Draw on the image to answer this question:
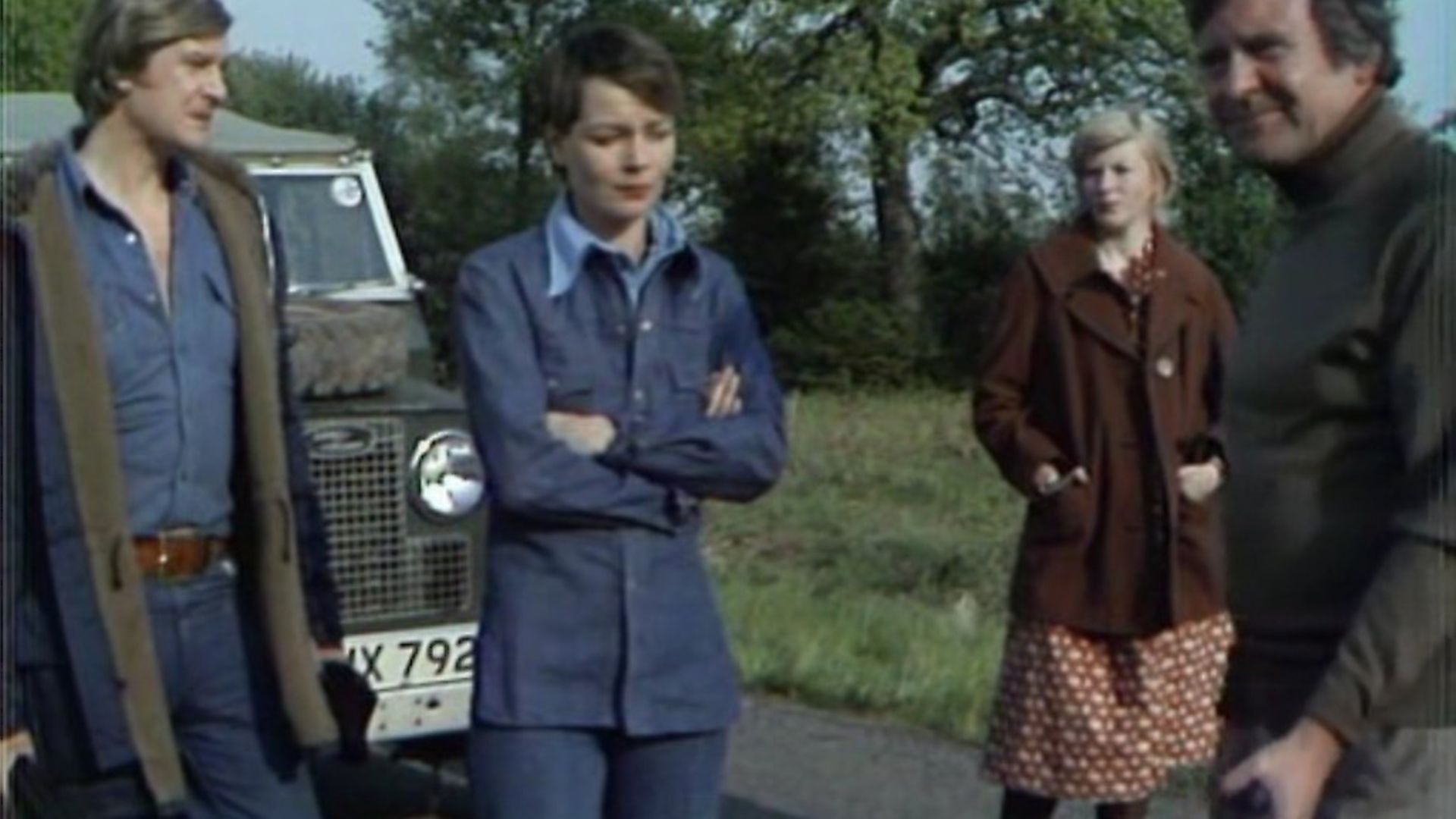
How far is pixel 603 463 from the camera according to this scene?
4.35 metres

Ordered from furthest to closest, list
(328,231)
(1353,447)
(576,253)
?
(328,231) < (576,253) < (1353,447)

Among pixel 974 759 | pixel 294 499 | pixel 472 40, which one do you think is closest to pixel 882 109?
pixel 472 40

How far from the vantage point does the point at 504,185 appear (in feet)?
A: 127

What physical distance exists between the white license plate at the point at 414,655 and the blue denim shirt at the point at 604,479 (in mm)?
2866

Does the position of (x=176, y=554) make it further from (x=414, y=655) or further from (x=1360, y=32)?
(x=414, y=655)

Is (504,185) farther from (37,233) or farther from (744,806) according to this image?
(37,233)

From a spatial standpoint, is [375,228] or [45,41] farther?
[45,41]

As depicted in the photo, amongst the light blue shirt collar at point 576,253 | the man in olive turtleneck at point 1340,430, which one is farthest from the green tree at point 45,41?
the man in olive turtleneck at point 1340,430

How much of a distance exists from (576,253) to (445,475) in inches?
121

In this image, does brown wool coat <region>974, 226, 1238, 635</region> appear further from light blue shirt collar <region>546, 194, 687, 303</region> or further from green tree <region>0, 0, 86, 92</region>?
green tree <region>0, 0, 86, 92</region>

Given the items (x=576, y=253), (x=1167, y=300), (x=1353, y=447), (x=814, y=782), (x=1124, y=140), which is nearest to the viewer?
(x=1353, y=447)

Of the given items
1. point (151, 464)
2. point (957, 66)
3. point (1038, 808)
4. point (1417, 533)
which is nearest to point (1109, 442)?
point (1038, 808)

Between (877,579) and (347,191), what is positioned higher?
(347,191)

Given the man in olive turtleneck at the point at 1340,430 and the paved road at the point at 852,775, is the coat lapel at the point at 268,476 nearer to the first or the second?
the man in olive turtleneck at the point at 1340,430
